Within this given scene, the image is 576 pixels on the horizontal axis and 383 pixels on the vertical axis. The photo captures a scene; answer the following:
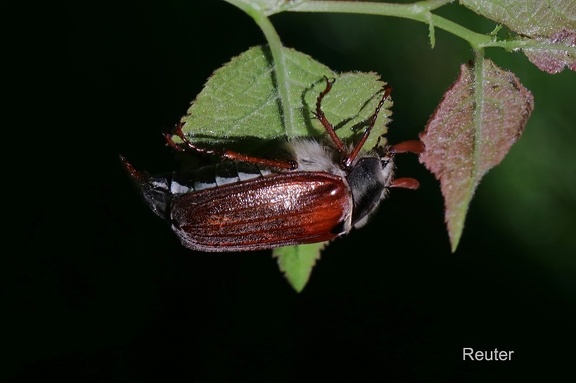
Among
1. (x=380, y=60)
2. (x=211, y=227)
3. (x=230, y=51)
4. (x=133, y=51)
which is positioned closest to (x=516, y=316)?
(x=380, y=60)

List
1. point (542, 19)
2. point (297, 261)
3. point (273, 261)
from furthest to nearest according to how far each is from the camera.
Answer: point (273, 261)
point (297, 261)
point (542, 19)

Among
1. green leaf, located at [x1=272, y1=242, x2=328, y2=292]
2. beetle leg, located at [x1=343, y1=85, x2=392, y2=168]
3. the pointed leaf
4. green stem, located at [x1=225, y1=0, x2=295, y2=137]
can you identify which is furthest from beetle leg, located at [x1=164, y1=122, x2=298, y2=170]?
the pointed leaf

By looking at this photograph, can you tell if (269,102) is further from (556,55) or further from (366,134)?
(556,55)

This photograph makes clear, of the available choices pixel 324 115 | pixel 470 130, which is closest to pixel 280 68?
pixel 324 115

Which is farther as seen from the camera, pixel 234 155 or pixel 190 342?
pixel 190 342

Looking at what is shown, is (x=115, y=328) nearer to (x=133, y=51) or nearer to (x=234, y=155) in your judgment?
(x=133, y=51)

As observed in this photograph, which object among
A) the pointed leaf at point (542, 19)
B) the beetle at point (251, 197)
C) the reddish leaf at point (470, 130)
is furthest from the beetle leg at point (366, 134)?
the pointed leaf at point (542, 19)
